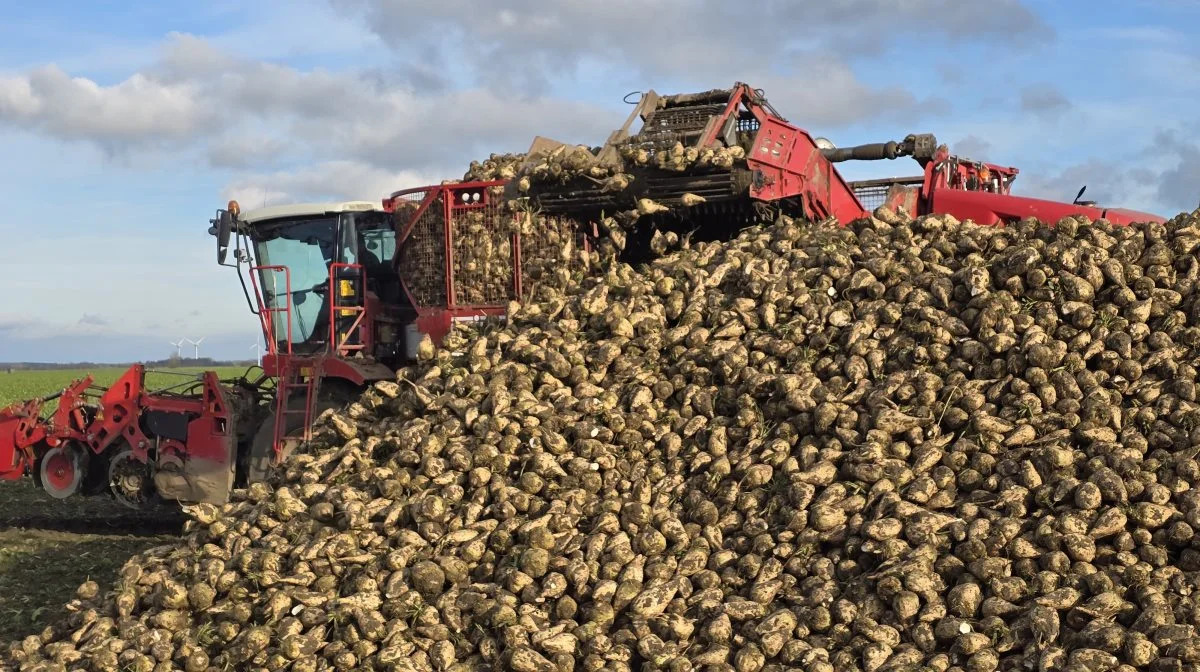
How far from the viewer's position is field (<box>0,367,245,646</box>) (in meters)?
9.00

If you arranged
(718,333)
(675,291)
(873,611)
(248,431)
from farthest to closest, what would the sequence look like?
(248,431), (675,291), (718,333), (873,611)

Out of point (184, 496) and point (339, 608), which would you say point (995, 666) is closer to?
point (339, 608)

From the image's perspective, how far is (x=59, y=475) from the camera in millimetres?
12461

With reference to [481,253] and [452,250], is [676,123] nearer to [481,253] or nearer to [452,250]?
[481,253]

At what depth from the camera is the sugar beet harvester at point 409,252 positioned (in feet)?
31.9

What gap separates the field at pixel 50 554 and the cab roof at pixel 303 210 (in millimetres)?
3516

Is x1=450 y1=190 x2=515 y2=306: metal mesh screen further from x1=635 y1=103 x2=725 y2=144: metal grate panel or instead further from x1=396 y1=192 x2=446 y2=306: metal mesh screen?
x1=635 y1=103 x2=725 y2=144: metal grate panel

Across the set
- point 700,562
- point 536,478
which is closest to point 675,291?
point 536,478

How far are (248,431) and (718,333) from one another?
19.9 feet

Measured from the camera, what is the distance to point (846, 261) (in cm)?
841

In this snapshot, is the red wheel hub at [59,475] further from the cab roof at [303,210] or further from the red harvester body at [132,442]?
the cab roof at [303,210]

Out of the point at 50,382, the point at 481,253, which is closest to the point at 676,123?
the point at 481,253

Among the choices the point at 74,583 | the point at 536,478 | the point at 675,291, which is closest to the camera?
the point at 536,478

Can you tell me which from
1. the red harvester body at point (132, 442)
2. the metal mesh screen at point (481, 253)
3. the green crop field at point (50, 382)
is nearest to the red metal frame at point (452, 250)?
the metal mesh screen at point (481, 253)
